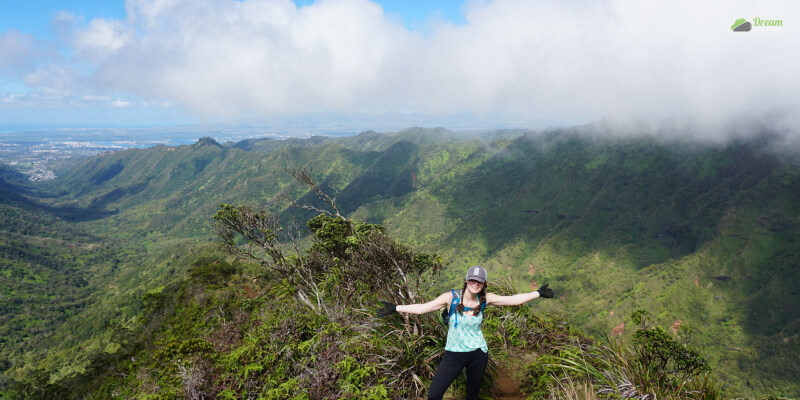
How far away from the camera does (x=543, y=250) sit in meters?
144

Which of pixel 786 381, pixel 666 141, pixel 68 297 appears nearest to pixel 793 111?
pixel 666 141

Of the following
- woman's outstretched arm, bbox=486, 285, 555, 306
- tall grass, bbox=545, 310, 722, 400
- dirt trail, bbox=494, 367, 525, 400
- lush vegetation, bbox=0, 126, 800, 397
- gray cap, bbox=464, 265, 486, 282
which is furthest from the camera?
lush vegetation, bbox=0, 126, 800, 397

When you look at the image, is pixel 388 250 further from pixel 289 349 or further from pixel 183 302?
pixel 183 302

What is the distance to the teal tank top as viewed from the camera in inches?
193

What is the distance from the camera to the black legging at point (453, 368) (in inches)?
195

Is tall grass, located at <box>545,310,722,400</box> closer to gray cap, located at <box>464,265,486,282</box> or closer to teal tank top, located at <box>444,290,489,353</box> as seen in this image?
teal tank top, located at <box>444,290,489,353</box>

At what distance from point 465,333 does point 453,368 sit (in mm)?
Result: 587

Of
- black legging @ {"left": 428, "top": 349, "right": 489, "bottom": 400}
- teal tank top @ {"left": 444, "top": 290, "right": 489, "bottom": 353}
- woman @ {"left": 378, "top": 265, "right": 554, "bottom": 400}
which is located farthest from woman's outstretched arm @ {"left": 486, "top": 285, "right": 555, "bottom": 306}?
black legging @ {"left": 428, "top": 349, "right": 489, "bottom": 400}

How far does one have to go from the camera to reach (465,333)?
16.3ft

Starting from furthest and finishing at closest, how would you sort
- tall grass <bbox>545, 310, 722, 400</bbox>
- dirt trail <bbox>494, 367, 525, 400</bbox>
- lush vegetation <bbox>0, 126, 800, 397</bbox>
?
lush vegetation <bbox>0, 126, 800, 397</bbox> < dirt trail <bbox>494, 367, 525, 400</bbox> < tall grass <bbox>545, 310, 722, 400</bbox>

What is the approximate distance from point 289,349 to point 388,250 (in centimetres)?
281

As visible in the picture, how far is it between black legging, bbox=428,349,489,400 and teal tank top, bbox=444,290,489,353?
0.11 m

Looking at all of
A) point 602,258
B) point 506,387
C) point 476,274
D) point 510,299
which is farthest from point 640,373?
point 602,258

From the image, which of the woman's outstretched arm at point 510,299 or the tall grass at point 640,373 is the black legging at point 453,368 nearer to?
the woman's outstretched arm at point 510,299
